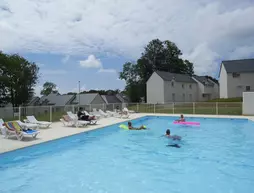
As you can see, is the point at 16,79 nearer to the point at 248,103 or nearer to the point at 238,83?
the point at 248,103

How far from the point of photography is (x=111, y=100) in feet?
203

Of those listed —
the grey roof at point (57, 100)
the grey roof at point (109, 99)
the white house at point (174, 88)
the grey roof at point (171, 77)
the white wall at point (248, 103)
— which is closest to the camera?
the white wall at point (248, 103)

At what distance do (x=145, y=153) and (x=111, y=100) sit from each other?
53073mm

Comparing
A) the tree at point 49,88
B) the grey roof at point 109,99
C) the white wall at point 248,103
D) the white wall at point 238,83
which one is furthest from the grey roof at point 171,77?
the tree at point 49,88

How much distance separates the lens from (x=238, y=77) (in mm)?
37000

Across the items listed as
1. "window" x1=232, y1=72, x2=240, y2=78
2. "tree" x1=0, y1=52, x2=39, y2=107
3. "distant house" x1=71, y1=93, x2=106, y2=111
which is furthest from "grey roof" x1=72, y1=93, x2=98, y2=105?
"window" x1=232, y1=72, x2=240, y2=78

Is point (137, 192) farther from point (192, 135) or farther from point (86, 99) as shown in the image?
point (86, 99)

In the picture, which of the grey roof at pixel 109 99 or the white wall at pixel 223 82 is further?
the grey roof at pixel 109 99

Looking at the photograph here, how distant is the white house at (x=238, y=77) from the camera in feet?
120

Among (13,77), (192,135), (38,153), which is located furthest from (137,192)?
(13,77)

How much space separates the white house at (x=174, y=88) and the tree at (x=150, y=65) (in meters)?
7.42

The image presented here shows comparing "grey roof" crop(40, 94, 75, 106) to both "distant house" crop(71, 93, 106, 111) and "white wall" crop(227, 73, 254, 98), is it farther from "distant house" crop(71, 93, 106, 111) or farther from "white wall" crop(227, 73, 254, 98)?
"white wall" crop(227, 73, 254, 98)

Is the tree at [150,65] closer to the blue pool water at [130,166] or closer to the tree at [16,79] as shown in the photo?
the tree at [16,79]

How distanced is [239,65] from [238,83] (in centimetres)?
336
